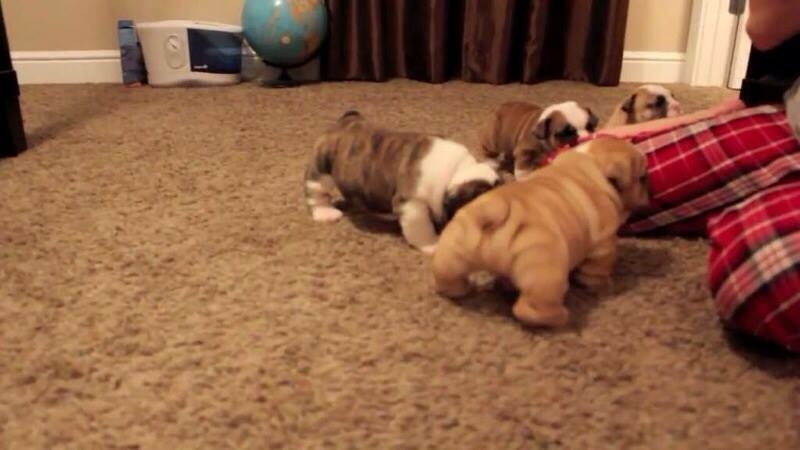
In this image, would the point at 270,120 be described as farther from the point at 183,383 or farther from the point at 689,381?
the point at 689,381

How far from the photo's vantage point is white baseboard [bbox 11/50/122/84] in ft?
7.98

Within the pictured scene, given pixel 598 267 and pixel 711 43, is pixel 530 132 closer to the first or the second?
pixel 598 267

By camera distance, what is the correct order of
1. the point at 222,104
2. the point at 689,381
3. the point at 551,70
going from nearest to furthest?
the point at 689,381 → the point at 222,104 → the point at 551,70

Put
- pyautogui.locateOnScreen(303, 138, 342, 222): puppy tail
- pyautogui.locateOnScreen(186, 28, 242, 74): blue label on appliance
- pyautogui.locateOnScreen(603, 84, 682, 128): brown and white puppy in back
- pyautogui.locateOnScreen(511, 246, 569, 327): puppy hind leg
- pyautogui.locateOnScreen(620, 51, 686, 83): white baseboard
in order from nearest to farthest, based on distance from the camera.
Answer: pyautogui.locateOnScreen(511, 246, 569, 327): puppy hind leg < pyautogui.locateOnScreen(303, 138, 342, 222): puppy tail < pyautogui.locateOnScreen(603, 84, 682, 128): brown and white puppy in back < pyautogui.locateOnScreen(186, 28, 242, 74): blue label on appliance < pyautogui.locateOnScreen(620, 51, 686, 83): white baseboard

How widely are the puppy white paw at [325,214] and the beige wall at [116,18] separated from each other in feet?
4.62

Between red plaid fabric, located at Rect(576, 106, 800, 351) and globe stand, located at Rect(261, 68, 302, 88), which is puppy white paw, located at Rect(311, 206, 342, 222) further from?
globe stand, located at Rect(261, 68, 302, 88)

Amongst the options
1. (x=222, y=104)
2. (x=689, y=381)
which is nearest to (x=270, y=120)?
(x=222, y=104)

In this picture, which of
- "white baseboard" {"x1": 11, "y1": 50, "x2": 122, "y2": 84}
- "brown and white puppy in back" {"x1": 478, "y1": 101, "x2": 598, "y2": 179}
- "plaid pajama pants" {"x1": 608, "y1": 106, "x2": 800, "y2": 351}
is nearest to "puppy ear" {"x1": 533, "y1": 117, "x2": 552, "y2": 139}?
"brown and white puppy in back" {"x1": 478, "y1": 101, "x2": 598, "y2": 179}

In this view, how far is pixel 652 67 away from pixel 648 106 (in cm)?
106

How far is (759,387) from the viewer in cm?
82

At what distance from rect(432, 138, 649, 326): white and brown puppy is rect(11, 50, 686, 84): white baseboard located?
5.12 ft

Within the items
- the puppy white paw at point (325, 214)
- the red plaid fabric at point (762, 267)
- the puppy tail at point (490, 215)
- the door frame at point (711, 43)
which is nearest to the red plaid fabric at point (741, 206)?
the red plaid fabric at point (762, 267)

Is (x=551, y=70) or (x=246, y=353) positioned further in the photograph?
(x=551, y=70)

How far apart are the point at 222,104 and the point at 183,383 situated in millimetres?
1399
